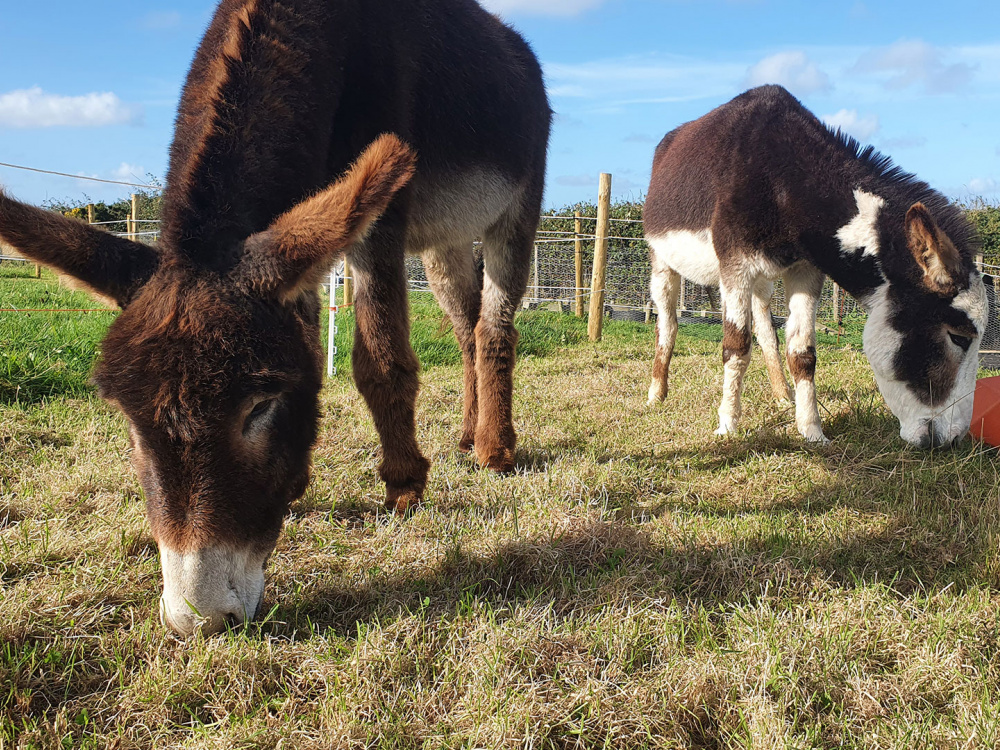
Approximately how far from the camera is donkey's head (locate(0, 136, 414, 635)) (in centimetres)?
179

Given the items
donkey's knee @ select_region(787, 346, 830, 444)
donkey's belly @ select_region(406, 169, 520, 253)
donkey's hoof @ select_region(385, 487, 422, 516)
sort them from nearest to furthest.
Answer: donkey's hoof @ select_region(385, 487, 422, 516)
donkey's belly @ select_region(406, 169, 520, 253)
donkey's knee @ select_region(787, 346, 830, 444)

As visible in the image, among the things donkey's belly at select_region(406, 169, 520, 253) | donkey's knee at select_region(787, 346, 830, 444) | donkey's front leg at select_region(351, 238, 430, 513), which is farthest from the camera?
donkey's knee at select_region(787, 346, 830, 444)

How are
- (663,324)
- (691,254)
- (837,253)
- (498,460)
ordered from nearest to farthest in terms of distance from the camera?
(498,460) → (837,253) → (691,254) → (663,324)

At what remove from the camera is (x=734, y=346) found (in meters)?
4.79

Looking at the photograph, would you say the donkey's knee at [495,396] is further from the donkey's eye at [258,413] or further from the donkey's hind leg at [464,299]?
the donkey's eye at [258,413]

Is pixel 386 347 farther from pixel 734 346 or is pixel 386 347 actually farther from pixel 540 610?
pixel 734 346

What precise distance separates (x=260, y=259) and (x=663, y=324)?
16.7ft

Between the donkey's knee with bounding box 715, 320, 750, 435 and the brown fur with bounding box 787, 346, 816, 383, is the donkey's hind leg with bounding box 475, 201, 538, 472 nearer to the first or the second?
the donkey's knee with bounding box 715, 320, 750, 435

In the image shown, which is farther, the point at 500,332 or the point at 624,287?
the point at 624,287

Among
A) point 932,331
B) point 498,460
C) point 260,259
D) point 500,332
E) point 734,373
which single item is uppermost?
point 260,259

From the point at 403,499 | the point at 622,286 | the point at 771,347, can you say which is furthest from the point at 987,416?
the point at 622,286

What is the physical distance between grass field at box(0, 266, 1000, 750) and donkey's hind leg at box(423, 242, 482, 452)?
0.56 metres

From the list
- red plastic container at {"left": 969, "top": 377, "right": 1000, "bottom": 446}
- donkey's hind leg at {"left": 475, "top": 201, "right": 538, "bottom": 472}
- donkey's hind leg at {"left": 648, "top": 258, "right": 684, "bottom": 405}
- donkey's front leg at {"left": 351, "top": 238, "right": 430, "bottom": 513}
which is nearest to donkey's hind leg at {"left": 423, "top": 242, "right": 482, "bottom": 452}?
donkey's hind leg at {"left": 475, "top": 201, "right": 538, "bottom": 472}

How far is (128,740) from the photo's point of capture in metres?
1.64
